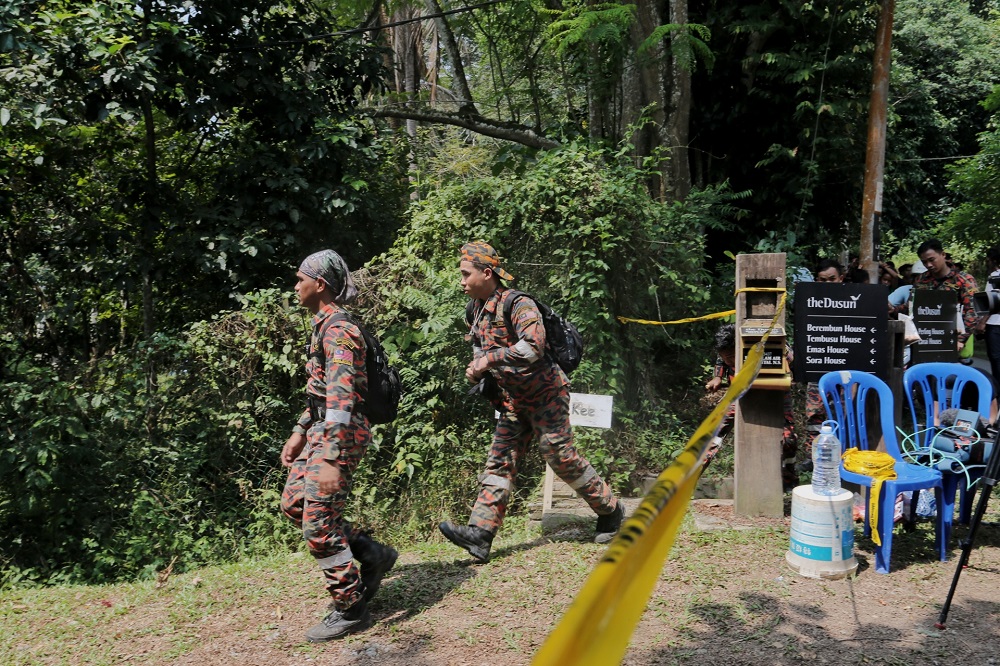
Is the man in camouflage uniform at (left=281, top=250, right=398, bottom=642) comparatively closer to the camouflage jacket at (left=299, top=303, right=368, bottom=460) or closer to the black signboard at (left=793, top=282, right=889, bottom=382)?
the camouflage jacket at (left=299, top=303, right=368, bottom=460)

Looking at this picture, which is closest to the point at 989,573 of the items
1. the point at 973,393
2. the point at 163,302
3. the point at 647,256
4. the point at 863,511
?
the point at 863,511

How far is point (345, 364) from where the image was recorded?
412 centimetres

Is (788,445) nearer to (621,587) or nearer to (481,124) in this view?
(621,587)

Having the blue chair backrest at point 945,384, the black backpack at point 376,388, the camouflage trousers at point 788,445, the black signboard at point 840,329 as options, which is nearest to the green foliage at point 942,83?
the camouflage trousers at point 788,445

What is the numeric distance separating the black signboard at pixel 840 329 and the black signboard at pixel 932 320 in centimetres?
273

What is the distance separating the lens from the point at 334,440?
4113 millimetres

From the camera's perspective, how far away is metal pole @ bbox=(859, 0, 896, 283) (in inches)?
347

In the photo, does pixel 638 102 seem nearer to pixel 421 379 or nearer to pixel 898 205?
pixel 421 379

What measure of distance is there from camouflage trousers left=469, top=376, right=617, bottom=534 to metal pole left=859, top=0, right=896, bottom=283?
5426mm

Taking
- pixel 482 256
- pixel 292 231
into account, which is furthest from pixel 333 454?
pixel 292 231

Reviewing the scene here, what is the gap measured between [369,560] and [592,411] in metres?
2.33

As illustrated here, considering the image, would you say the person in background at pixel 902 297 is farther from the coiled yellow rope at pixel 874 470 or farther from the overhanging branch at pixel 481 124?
the overhanging branch at pixel 481 124

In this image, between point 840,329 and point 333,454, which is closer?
point 333,454

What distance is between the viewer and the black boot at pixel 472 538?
5.00 meters
